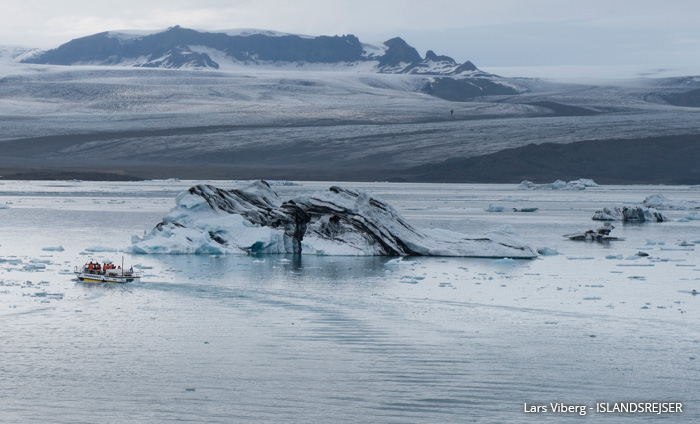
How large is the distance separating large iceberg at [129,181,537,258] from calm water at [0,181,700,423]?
537 millimetres

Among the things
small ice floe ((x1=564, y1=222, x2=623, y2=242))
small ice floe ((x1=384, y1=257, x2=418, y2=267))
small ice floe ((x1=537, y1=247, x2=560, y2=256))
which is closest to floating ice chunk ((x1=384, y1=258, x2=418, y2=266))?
small ice floe ((x1=384, y1=257, x2=418, y2=267))

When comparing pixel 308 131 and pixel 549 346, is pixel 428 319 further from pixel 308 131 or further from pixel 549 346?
pixel 308 131

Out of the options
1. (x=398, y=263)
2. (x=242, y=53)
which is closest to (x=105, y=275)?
(x=398, y=263)

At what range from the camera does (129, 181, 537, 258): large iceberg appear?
16.9 metres

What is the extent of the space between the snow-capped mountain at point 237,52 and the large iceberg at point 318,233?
124652mm

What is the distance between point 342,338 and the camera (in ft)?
30.5

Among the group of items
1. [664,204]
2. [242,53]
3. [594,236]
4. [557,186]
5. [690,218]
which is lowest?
[557,186]

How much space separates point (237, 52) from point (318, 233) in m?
136

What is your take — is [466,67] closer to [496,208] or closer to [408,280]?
[496,208]

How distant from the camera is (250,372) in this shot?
7.88 metres

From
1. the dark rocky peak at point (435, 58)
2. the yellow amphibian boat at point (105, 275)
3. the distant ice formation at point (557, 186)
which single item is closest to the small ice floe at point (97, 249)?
the yellow amphibian boat at point (105, 275)

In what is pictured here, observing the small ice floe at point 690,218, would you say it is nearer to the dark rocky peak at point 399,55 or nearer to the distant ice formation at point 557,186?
the distant ice formation at point 557,186

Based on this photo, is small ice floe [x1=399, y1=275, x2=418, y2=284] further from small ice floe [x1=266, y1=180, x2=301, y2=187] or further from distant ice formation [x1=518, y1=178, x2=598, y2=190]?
distant ice formation [x1=518, y1=178, x2=598, y2=190]

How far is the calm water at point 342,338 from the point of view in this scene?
703cm
